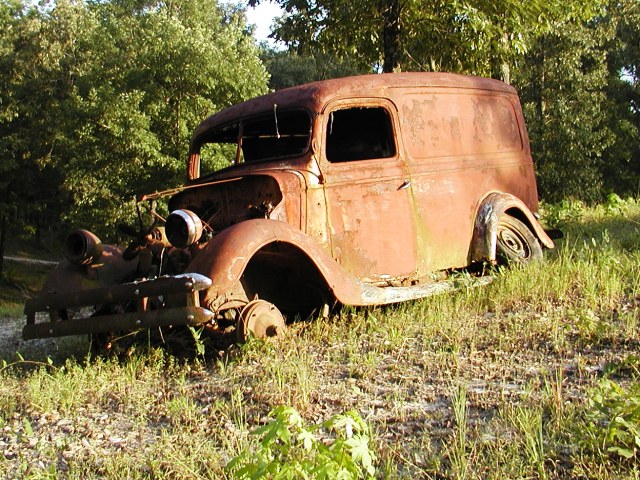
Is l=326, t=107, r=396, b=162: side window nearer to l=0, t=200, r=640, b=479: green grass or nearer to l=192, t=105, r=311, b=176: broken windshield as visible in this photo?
l=192, t=105, r=311, b=176: broken windshield

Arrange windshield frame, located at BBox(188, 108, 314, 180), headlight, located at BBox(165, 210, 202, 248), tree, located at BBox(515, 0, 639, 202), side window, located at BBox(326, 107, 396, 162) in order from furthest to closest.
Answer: tree, located at BBox(515, 0, 639, 202), side window, located at BBox(326, 107, 396, 162), windshield frame, located at BBox(188, 108, 314, 180), headlight, located at BBox(165, 210, 202, 248)

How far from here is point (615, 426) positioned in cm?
287

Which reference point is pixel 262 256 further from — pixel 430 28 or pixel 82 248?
pixel 430 28

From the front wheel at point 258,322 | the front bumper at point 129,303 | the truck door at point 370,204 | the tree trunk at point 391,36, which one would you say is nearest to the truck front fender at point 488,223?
the truck door at point 370,204

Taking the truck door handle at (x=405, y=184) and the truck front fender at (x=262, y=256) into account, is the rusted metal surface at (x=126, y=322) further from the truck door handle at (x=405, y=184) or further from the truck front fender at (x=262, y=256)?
the truck door handle at (x=405, y=184)

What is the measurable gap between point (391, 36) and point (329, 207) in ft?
19.9

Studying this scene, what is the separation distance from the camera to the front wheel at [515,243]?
6711 mm

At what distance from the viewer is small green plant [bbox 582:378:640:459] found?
284cm

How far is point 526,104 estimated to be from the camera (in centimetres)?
2392

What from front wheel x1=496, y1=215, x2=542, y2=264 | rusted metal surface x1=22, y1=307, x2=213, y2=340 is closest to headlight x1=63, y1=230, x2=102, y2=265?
rusted metal surface x1=22, y1=307, x2=213, y2=340

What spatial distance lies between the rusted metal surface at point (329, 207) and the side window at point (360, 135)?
0.04 ft

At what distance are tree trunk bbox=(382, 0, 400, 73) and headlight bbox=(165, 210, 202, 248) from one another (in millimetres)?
6608

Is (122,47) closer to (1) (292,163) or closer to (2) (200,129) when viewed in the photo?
(2) (200,129)

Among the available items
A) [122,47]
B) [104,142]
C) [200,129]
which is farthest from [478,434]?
[122,47]
